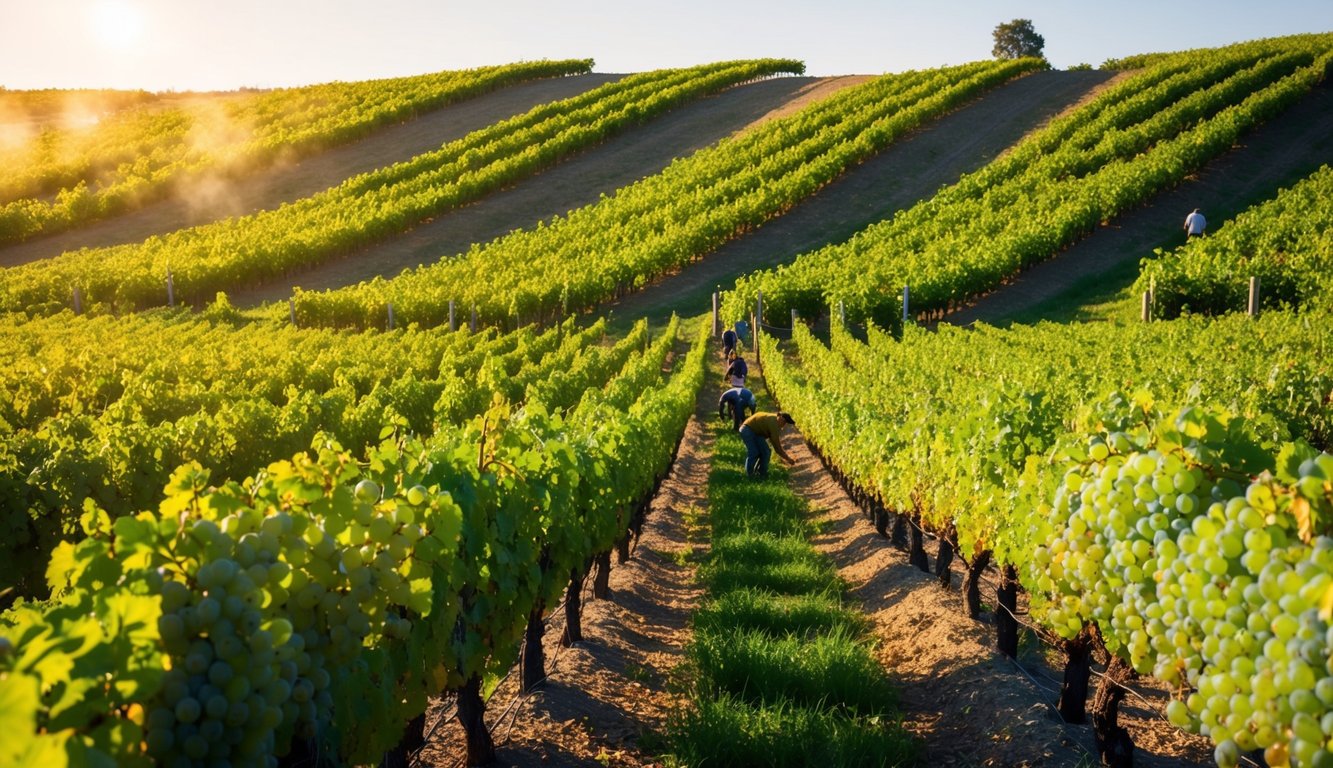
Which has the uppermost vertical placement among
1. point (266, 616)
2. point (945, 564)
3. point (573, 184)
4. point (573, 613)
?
point (573, 184)

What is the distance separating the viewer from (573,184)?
47094mm

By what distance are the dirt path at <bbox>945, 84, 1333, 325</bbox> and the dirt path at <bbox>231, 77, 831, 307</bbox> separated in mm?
19715

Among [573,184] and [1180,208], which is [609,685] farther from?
[573,184]

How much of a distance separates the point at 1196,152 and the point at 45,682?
4159 centimetres

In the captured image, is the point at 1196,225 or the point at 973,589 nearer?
the point at 973,589

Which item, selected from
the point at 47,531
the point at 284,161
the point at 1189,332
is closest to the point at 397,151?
the point at 284,161

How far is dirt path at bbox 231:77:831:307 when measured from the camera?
37.9m

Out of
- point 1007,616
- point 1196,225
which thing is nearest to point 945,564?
point 1007,616

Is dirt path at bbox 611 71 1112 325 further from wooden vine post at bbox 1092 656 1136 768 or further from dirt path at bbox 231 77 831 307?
wooden vine post at bbox 1092 656 1136 768

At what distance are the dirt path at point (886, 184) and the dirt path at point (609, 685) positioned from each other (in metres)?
23.2

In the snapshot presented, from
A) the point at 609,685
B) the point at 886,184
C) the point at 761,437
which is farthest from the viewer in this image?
the point at 886,184

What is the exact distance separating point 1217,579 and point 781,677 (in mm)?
3350

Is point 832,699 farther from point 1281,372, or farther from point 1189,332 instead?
point 1189,332

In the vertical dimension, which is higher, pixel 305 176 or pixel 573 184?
pixel 305 176
